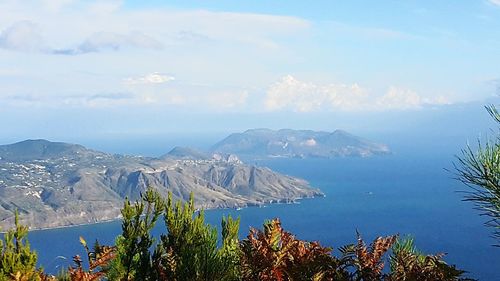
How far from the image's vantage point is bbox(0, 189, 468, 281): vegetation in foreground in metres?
6.14

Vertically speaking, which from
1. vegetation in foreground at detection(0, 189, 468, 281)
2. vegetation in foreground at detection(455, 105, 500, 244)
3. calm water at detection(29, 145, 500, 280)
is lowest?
calm water at detection(29, 145, 500, 280)

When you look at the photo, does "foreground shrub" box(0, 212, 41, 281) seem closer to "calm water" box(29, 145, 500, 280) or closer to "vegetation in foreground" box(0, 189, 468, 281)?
"vegetation in foreground" box(0, 189, 468, 281)

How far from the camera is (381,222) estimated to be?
114 m

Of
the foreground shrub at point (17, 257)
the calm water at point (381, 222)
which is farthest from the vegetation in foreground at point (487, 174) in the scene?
the calm water at point (381, 222)

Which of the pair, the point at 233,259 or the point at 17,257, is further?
the point at 233,259

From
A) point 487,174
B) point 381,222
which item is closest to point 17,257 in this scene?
point 487,174

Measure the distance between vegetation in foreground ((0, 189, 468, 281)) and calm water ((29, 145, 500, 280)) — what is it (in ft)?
207

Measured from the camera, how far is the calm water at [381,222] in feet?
Result: 276

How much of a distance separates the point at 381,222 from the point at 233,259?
11188cm

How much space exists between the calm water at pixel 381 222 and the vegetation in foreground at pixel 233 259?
63.2m

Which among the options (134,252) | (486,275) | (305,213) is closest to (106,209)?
(305,213)

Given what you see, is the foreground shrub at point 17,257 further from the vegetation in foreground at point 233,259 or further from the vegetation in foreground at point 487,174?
the vegetation in foreground at point 487,174

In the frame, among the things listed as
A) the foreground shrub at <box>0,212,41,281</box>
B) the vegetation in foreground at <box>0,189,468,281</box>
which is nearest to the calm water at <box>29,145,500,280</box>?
the vegetation in foreground at <box>0,189,468,281</box>

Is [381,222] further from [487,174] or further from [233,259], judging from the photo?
[487,174]
